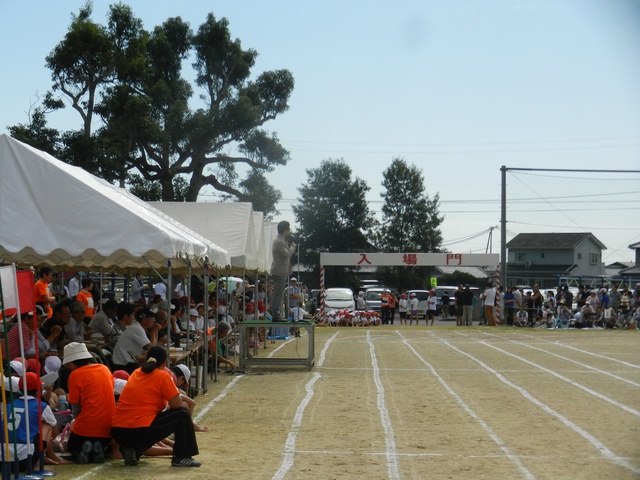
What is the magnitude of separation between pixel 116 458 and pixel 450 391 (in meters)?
6.86

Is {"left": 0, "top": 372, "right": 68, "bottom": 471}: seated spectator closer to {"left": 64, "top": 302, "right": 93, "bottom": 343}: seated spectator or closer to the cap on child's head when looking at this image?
the cap on child's head

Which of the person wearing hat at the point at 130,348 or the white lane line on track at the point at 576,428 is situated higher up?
the person wearing hat at the point at 130,348

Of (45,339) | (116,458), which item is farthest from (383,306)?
(116,458)

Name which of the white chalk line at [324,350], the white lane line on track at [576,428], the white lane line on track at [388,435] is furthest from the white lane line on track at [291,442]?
the white chalk line at [324,350]

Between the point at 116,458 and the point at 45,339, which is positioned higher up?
the point at 45,339

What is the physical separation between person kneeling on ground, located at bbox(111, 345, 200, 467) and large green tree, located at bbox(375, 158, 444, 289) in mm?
→ 64325

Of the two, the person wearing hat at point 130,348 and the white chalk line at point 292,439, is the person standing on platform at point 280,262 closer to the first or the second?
the white chalk line at point 292,439

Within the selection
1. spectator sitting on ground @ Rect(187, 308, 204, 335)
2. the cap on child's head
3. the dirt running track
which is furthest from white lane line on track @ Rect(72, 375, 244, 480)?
spectator sitting on ground @ Rect(187, 308, 204, 335)

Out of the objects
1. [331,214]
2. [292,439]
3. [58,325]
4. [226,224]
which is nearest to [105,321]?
[58,325]

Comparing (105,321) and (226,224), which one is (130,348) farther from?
(226,224)

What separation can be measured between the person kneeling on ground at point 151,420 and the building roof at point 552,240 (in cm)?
7837

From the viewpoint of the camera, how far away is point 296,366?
62.6 ft

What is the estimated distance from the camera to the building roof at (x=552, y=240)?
278 feet

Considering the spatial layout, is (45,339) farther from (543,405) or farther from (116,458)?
(543,405)
